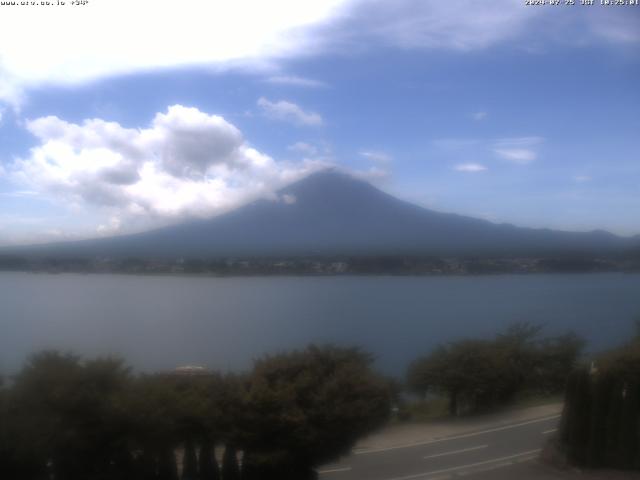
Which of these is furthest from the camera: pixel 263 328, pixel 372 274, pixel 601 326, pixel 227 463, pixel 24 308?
pixel 601 326

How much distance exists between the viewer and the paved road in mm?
10039

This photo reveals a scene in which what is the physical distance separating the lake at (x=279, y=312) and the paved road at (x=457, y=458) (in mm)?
2052

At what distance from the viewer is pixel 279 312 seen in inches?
584

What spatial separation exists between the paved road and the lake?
6.73 ft

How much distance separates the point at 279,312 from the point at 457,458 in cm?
559

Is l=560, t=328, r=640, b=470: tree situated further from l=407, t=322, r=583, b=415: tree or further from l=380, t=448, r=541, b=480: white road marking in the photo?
l=407, t=322, r=583, b=415: tree

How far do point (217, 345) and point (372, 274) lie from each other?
14.1 ft

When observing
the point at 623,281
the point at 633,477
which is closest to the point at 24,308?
the point at 633,477

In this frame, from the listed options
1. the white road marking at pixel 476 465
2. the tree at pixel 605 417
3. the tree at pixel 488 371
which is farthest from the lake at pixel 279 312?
the tree at pixel 605 417

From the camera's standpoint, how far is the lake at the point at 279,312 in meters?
11.3

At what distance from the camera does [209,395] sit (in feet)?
31.5

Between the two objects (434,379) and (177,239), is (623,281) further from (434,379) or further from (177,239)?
(177,239)

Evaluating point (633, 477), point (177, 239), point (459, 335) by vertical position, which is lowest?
point (633, 477)

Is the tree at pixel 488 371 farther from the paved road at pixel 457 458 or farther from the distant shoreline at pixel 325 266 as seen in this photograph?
the distant shoreline at pixel 325 266
